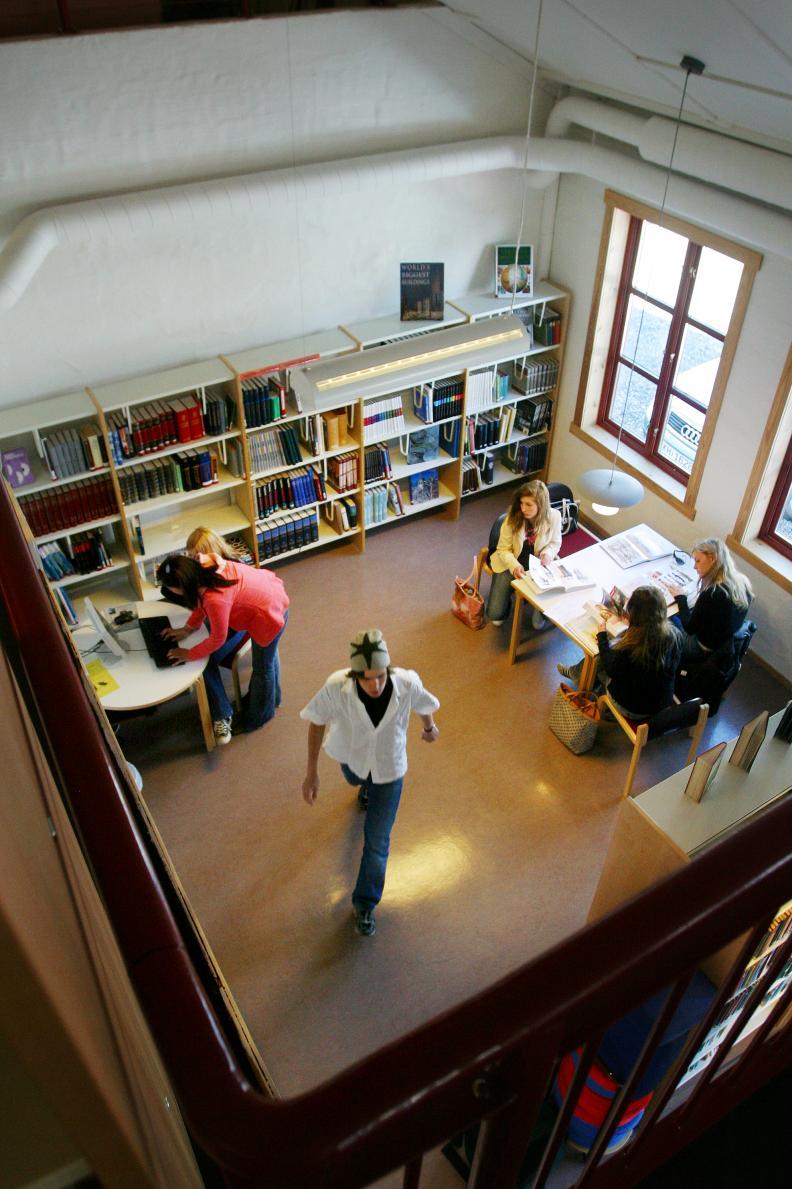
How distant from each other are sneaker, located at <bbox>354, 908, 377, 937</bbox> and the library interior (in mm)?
18

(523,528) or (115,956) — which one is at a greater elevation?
(115,956)

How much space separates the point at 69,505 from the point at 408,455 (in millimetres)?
2658

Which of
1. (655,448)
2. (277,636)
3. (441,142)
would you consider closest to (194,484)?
(277,636)

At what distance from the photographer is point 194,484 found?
6344 millimetres

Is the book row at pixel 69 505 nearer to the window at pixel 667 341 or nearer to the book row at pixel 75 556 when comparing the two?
the book row at pixel 75 556

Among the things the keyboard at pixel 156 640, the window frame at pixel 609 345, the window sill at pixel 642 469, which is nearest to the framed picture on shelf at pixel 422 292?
the window frame at pixel 609 345

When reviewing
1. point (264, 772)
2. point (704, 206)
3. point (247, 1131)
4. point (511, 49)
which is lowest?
point (264, 772)

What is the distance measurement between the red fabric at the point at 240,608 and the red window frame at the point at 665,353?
127 inches

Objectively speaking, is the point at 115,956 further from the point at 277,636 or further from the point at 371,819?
the point at 277,636

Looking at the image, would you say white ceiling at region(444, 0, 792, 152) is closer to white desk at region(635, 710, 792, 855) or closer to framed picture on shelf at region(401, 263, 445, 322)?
framed picture on shelf at region(401, 263, 445, 322)

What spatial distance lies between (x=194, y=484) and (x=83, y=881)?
533cm

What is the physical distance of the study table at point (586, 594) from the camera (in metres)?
5.74

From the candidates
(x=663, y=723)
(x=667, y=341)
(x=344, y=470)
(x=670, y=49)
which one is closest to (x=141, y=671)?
(x=344, y=470)

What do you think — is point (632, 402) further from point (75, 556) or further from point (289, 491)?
point (75, 556)
